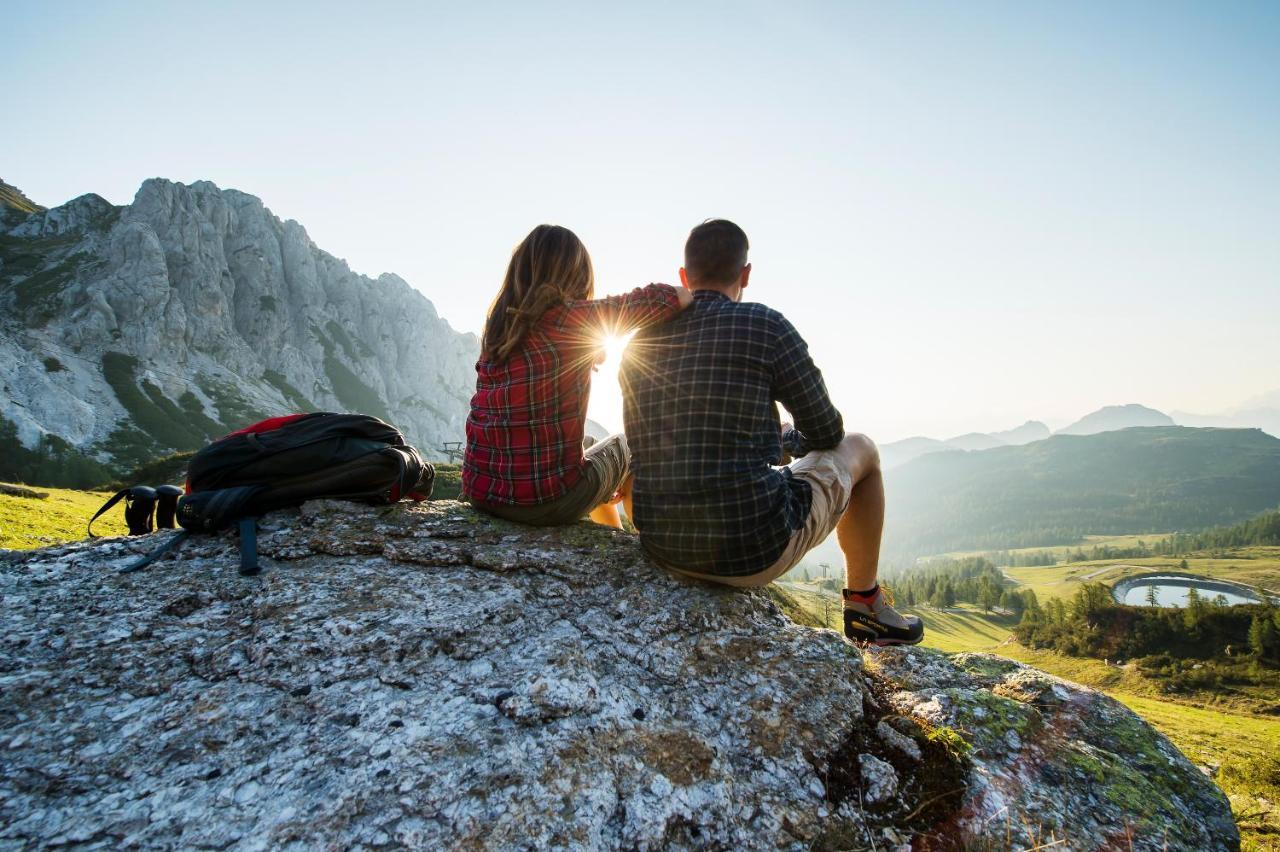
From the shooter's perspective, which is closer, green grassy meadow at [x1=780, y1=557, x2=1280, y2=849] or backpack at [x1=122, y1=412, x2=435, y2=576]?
backpack at [x1=122, y1=412, x2=435, y2=576]

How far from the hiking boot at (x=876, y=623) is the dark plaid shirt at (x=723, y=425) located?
167 centimetres

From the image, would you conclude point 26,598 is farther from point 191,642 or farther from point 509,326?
point 509,326

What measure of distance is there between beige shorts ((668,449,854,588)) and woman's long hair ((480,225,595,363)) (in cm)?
296

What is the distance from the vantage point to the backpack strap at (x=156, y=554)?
5199 millimetres

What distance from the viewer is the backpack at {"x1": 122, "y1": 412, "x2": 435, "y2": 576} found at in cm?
572

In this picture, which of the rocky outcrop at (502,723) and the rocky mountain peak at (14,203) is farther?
the rocky mountain peak at (14,203)

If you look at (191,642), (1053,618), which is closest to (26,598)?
(191,642)

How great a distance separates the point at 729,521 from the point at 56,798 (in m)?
4.54

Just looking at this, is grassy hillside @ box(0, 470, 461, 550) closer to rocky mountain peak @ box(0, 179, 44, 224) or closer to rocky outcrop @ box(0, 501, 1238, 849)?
rocky outcrop @ box(0, 501, 1238, 849)

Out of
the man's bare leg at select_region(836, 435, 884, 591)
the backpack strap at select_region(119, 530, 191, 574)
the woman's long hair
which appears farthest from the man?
the backpack strap at select_region(119, 530, 191, 574)

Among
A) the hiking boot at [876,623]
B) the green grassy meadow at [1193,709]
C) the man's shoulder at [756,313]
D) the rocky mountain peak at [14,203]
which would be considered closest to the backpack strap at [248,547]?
the man's shoulder at [756,313]

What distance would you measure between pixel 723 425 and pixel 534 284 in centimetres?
247

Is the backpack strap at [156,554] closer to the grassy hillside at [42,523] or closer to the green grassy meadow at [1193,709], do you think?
the green grassy meadow at [1193,709]

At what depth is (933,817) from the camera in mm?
3598
